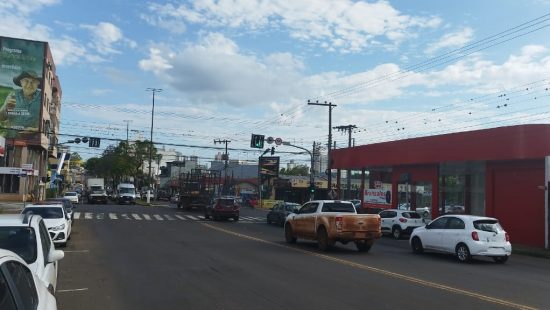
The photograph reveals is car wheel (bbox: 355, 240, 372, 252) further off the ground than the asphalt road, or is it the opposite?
car wheel (bbox: 355, 240, 372, 252)

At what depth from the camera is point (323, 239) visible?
1961 cm

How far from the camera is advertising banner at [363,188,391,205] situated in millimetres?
37594

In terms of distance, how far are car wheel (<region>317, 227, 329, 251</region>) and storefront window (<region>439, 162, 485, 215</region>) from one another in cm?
1318

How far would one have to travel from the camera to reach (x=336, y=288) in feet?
36.4

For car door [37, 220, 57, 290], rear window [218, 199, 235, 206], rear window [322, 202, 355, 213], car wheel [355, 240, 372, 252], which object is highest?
rear window [322, 202, 355, 213]

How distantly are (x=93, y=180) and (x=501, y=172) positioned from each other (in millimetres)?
56329

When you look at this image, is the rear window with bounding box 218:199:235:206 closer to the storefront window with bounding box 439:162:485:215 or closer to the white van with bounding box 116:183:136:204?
the storefront window with bounding box 439:162:485:215

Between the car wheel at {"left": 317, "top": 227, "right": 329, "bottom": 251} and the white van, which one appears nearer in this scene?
the car wheel at {"left": 317, "top": 227, "right": 329, "bottom": 251}

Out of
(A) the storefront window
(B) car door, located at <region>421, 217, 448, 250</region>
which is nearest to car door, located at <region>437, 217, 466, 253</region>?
(B) car door, located at <region>421, 217, 448, 250</region>

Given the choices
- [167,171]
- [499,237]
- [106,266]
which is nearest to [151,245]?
[106,266]

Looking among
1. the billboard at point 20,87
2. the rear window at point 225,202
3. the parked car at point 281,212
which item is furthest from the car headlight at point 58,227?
the billboard at point 20,87

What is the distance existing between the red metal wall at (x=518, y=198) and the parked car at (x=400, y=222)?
3.74 m

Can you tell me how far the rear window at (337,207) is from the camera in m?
20.5

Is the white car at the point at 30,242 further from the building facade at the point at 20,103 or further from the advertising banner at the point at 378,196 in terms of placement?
the building facade at the point at 20,103
